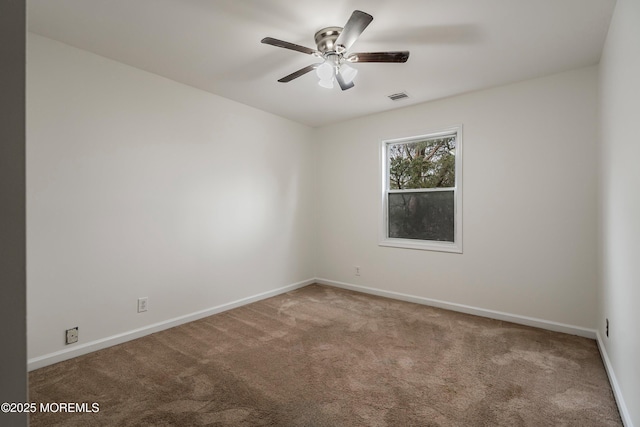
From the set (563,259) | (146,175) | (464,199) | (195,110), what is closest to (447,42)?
(464,199)

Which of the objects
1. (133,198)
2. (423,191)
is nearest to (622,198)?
(423,191)

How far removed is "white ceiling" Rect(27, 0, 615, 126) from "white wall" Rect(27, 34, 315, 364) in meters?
0.33

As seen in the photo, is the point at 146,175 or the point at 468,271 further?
the point at 468,271

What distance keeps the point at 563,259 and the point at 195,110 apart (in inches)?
163

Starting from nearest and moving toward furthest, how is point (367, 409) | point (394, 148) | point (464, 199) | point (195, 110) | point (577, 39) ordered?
1. point (367, 409)
2. point (577, 39)
3. point (195, 110)
4. point (464, 199)
5. point (394, 148)

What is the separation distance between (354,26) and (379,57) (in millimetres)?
396

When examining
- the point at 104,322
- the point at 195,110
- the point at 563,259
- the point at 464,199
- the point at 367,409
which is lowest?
the point at 367,409

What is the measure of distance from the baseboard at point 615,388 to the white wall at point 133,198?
3475 mm

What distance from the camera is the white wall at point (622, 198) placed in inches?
60.8

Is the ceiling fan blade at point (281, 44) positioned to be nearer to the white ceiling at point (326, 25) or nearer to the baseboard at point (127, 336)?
the white ceiling at point (326, 25)

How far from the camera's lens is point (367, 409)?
6.07 feet

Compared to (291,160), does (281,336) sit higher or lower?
lower

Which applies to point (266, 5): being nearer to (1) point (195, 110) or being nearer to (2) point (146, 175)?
(1) point (195, 110)

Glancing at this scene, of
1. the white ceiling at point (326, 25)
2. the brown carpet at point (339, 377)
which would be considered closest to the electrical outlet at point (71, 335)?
the brown carpet at point (339, 377)
